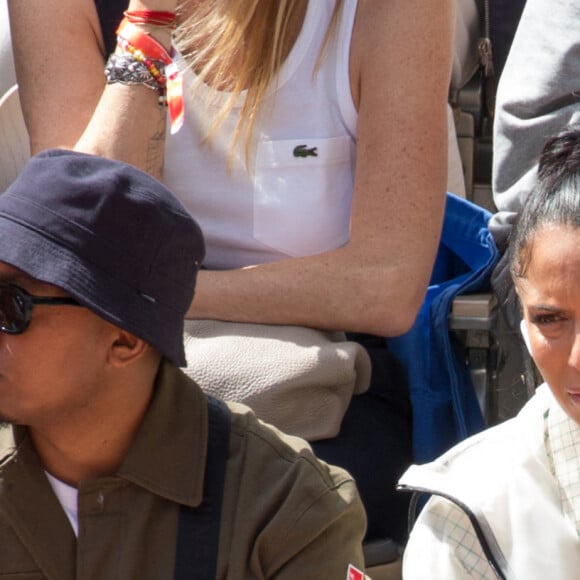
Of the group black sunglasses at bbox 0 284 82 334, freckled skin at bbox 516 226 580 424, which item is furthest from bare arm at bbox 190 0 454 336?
black sunglasses at bbox 0 284 82 334

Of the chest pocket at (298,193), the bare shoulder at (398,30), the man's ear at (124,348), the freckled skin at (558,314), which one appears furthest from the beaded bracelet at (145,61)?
the freckled skin at (558,314)

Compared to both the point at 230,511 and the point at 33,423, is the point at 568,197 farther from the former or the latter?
the point at 33,423

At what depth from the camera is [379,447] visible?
2703 millimetres

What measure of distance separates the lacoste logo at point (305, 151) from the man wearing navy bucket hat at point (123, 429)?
0.66 metres

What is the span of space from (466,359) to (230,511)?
846 millimetres

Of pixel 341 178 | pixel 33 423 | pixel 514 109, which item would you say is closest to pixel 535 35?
pixel 514 109

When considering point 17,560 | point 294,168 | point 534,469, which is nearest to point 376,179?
point 294,168

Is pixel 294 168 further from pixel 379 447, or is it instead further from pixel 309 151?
pixel 379 447

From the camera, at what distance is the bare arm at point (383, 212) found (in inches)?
109

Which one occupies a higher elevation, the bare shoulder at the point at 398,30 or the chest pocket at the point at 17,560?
the bare shoulder at the point at 398,30

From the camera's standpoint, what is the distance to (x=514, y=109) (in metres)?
3.20

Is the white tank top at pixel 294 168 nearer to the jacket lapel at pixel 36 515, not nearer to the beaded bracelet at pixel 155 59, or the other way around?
the beaded bracelet at pixel 155 59

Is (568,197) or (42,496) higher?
(568,197)

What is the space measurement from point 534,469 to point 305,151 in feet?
2.77
